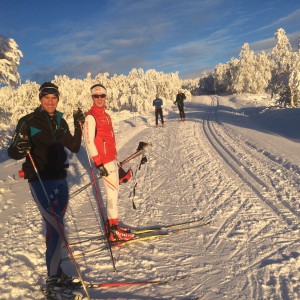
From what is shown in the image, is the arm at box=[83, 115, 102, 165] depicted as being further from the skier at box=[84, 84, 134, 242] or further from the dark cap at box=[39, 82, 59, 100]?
the dark cap at box=[39, 82, 59, 100]

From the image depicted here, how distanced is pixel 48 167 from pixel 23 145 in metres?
0.41

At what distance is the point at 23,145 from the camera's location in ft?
10.2

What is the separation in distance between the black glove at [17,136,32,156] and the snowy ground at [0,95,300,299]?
1697 mm

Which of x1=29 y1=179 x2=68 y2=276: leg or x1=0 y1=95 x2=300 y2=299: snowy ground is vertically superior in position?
x1=29 y1=179 x2=68 y2=276: leg

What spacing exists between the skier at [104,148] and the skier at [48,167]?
2.82 feet

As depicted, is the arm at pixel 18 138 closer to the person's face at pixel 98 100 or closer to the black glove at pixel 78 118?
the black glove at pixel 78 118

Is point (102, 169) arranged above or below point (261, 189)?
above

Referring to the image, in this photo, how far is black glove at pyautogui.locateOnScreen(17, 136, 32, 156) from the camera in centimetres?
309

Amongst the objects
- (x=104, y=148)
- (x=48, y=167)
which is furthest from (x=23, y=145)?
(x=104, y=148)

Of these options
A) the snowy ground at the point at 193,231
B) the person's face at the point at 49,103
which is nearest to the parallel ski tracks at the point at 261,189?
the snowy ground at the point at 193,231

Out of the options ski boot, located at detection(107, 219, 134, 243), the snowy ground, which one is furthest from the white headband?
the snowy ground

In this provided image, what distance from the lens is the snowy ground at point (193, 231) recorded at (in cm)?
344

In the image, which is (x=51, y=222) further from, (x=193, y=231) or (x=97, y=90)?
(x=193, y=231)

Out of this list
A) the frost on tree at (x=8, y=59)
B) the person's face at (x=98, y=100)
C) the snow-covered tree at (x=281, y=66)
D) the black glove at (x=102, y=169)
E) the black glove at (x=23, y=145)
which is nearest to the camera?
the black glove at (x=23, y=145)
